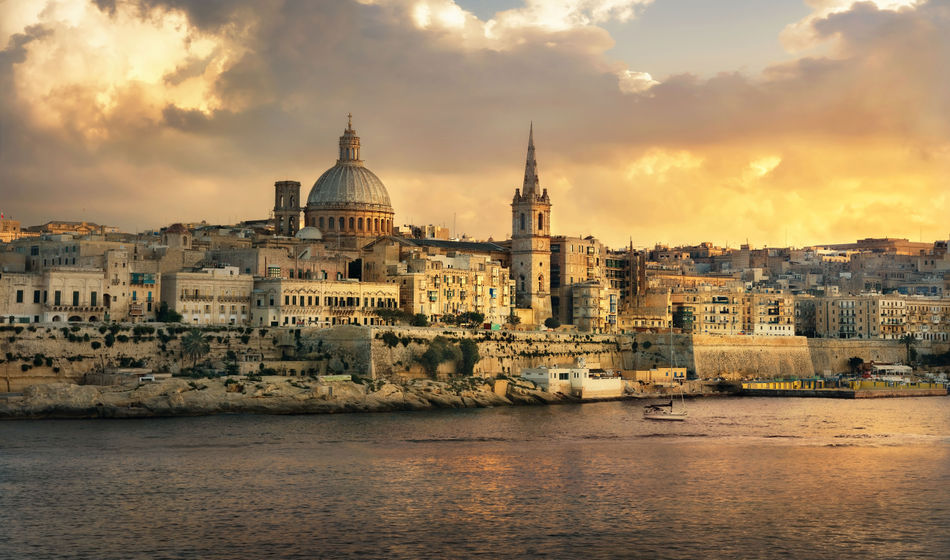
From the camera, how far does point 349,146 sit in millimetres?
93750

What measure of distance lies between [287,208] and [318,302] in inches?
890

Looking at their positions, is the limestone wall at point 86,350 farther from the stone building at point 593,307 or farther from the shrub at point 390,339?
the stone building at point 593,307

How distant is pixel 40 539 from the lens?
31.3m

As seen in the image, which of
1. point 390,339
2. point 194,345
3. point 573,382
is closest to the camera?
point 194,345

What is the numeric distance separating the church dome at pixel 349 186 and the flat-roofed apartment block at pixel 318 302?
1568 centimetres

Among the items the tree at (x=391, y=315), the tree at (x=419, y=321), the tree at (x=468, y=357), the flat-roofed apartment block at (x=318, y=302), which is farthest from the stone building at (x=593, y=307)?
the tree at (x=468, y=357)

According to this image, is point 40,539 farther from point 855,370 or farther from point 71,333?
point 855,370

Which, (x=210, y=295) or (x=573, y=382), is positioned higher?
(x=210, y=295)

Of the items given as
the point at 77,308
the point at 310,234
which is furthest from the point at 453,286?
the point at 77,308

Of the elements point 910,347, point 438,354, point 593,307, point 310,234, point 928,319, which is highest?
point 310,234

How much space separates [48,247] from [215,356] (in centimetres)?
1365

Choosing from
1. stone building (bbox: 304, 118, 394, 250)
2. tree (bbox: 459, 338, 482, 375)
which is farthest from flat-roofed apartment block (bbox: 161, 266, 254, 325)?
stone building (bbox: 304, 118, 394, 250)

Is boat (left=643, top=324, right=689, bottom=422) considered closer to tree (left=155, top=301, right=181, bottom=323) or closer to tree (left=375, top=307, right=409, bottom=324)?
tree (left=375, top=307, right=409, bottom=324)

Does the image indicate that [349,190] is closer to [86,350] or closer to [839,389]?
[86,350]
